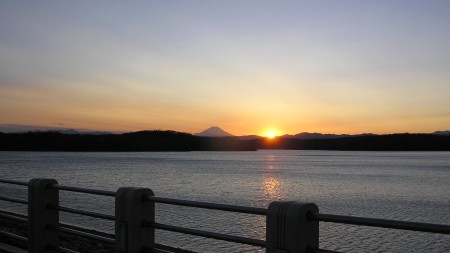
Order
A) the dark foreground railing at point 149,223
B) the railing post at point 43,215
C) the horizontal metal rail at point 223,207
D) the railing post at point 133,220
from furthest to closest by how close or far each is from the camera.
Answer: the railing post at point 43,215
the railing post at point 133,220
the horizontal metal rail at point 223,207
the dark foreground railing at point 149,223

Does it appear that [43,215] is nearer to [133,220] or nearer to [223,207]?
[133,220]

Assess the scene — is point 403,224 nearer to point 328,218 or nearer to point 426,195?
point 328,218

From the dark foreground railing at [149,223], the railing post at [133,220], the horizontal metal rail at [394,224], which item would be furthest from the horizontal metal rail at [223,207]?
the horizontal metal rail at [394,224]

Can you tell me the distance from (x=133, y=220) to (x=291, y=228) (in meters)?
1.94

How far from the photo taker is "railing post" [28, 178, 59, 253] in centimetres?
634

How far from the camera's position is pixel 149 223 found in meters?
5.13

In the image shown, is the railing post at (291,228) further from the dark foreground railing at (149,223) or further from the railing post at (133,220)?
the railing post at (133,220)

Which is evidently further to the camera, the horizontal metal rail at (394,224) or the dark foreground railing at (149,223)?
the dark foreground railing at (149,223)

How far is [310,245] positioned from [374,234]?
2578 cm

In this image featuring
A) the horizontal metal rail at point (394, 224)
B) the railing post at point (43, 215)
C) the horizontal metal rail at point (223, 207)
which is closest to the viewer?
Answer: the horizontal metal rail at point (394, 224)

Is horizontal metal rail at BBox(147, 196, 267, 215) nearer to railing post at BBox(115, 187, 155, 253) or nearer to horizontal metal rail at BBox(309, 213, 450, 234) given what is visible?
railing post at BBox(115, 187, 155, 253)

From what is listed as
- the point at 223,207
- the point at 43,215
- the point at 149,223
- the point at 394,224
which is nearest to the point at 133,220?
the point at 149,223

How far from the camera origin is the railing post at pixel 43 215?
6344 mm

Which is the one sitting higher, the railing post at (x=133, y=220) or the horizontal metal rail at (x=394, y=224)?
the horizontal metal rail at (x=394, y=224)
